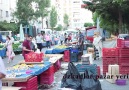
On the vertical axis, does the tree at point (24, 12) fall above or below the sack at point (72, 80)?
above

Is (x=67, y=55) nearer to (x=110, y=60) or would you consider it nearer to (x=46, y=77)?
(x=110, y=60)

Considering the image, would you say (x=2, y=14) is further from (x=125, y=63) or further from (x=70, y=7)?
(x=70, y=7)

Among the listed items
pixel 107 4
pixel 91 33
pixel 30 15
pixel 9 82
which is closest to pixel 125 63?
pixel 9 82

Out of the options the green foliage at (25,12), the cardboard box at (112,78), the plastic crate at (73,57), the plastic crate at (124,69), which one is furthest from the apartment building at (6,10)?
the cardboard box at (112,78)

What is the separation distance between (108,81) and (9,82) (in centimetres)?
501

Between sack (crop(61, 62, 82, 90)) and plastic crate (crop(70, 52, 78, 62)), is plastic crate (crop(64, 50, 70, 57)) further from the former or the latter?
sack (crop(61, 62, 82, 90))

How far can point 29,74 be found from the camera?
361 inches

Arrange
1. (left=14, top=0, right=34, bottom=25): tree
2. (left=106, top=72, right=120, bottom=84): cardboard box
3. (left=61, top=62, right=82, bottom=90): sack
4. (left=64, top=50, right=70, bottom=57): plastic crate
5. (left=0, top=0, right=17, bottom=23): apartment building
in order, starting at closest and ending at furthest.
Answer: (left=61, top=62, right=82, bottom=90): sack
(left=106, top=72, right=120, bottom=84): cardboard box
(left=64, top=50, right=70, bottom=57): plastic crate
(left=14, top=0, right=34, bottom=25): tree
(left=0, top=0, right=17, bottom=23): apartment building

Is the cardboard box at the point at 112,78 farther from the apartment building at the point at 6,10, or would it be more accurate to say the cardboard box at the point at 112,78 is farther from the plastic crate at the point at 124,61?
the apartment building at the point at 6,10

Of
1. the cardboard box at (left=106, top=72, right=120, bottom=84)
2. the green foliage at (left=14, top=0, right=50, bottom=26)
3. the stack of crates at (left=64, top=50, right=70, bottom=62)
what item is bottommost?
the cardboard box at (left=106, top=72, right=120, bottom=84)

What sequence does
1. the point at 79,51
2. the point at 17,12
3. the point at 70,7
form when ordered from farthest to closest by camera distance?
the point at 70,7
the point at 17,12
the point at 79,51

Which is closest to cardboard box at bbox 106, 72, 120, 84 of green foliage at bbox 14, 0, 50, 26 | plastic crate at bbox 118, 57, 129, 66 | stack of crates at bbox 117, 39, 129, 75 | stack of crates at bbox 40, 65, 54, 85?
stack of crates at bbox 117, 39, 129, 75

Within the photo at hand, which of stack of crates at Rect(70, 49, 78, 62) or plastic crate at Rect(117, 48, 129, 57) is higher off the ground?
plastic crate at Rect(117, 48, 129, 57)

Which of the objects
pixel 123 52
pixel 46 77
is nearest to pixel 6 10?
pixel 123 52
